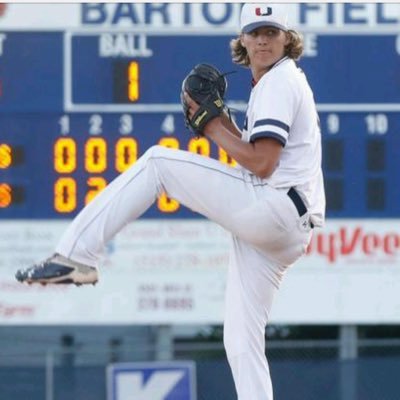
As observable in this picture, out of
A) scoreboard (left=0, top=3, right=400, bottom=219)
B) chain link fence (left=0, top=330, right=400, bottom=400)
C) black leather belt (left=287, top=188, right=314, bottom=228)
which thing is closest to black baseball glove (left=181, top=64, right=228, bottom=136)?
black leather belt (left=287, top=188, right=314, bottom=228)

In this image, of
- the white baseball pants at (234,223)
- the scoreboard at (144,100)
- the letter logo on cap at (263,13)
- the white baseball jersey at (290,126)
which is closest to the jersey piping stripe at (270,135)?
the white baseball jersey at (290,126)

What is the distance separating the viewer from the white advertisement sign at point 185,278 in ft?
34.5

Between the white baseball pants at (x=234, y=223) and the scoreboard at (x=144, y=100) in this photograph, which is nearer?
the white baseball pants at (x=234, y=223)

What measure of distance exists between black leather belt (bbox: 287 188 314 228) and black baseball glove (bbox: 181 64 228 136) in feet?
1.09

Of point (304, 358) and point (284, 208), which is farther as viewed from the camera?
point (304, 358)

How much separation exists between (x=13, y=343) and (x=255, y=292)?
6.40m

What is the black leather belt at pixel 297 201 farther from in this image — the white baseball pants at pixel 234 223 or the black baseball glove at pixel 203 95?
the black baseball glove at pixel 203 95

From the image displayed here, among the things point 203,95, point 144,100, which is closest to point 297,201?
point 203,95

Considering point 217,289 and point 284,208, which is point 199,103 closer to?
point 284,208

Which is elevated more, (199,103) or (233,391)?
(199,103)

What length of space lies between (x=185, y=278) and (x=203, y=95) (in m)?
5.12

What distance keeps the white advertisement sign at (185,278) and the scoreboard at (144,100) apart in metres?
0.12

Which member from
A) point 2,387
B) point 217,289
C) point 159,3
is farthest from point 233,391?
point 159,3

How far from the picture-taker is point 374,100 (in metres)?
10.5
